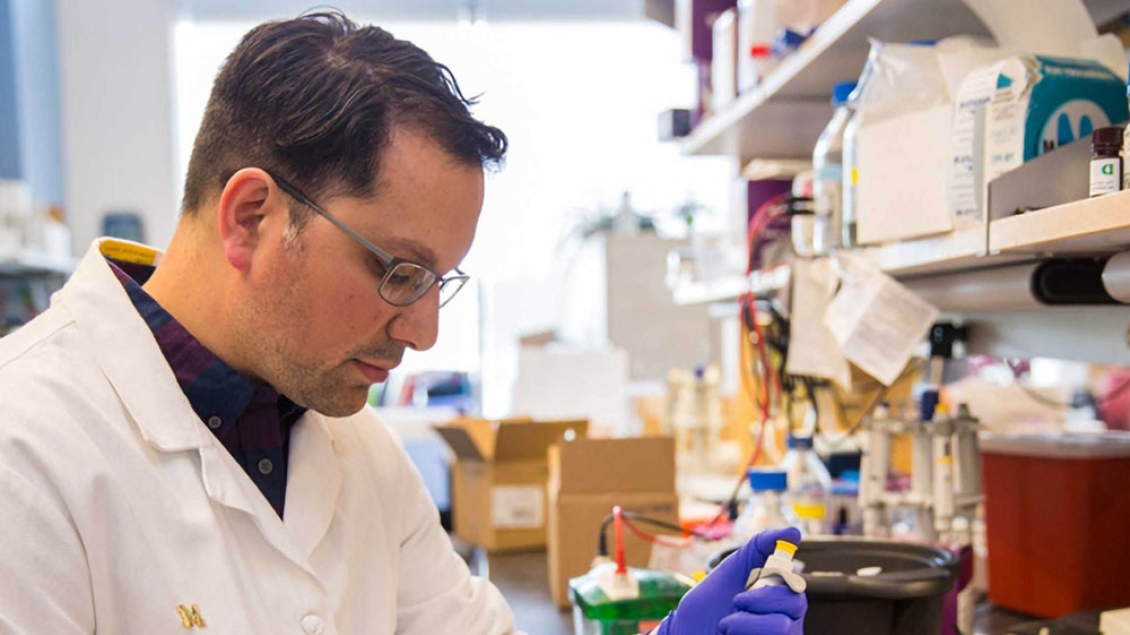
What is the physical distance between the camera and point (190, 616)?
37.5 inches

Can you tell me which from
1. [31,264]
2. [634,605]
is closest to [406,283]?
[634,605]

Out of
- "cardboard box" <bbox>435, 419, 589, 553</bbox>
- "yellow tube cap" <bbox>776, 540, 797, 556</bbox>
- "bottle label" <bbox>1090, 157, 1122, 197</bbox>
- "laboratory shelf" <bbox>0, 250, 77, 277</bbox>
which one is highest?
"laboratory shelf" <bbox>0, 250, 77, 277</bbox>

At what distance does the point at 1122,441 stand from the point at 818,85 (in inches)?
31.1

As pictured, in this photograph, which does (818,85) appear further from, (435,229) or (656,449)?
(435,229)

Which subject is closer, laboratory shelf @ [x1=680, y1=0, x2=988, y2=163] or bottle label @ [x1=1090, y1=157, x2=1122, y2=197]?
bottle label @ [x1=1090, y1=157, x2=1122, y2=197]

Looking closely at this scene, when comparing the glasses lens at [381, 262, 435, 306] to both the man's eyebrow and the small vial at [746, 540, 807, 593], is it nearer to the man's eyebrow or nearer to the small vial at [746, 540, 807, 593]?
the man's eyebrow

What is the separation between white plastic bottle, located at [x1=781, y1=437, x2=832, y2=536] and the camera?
5.41 feet

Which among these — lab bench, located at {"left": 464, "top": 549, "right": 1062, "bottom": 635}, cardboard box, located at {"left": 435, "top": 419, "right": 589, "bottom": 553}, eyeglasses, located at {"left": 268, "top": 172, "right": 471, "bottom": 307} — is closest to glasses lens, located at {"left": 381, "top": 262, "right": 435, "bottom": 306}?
eyeglasses, located at {"left": 268, "top": 172, "right": 471, "bottom": 307}

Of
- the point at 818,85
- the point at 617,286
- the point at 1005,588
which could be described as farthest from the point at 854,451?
the point at 617,286

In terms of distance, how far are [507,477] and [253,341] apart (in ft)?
4.79

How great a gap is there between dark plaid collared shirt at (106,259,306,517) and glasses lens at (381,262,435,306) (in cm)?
20

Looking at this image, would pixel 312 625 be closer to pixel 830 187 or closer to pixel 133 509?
pixel 133 509

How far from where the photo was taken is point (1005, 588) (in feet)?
4.94

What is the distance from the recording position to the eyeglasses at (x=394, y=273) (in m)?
1.02
